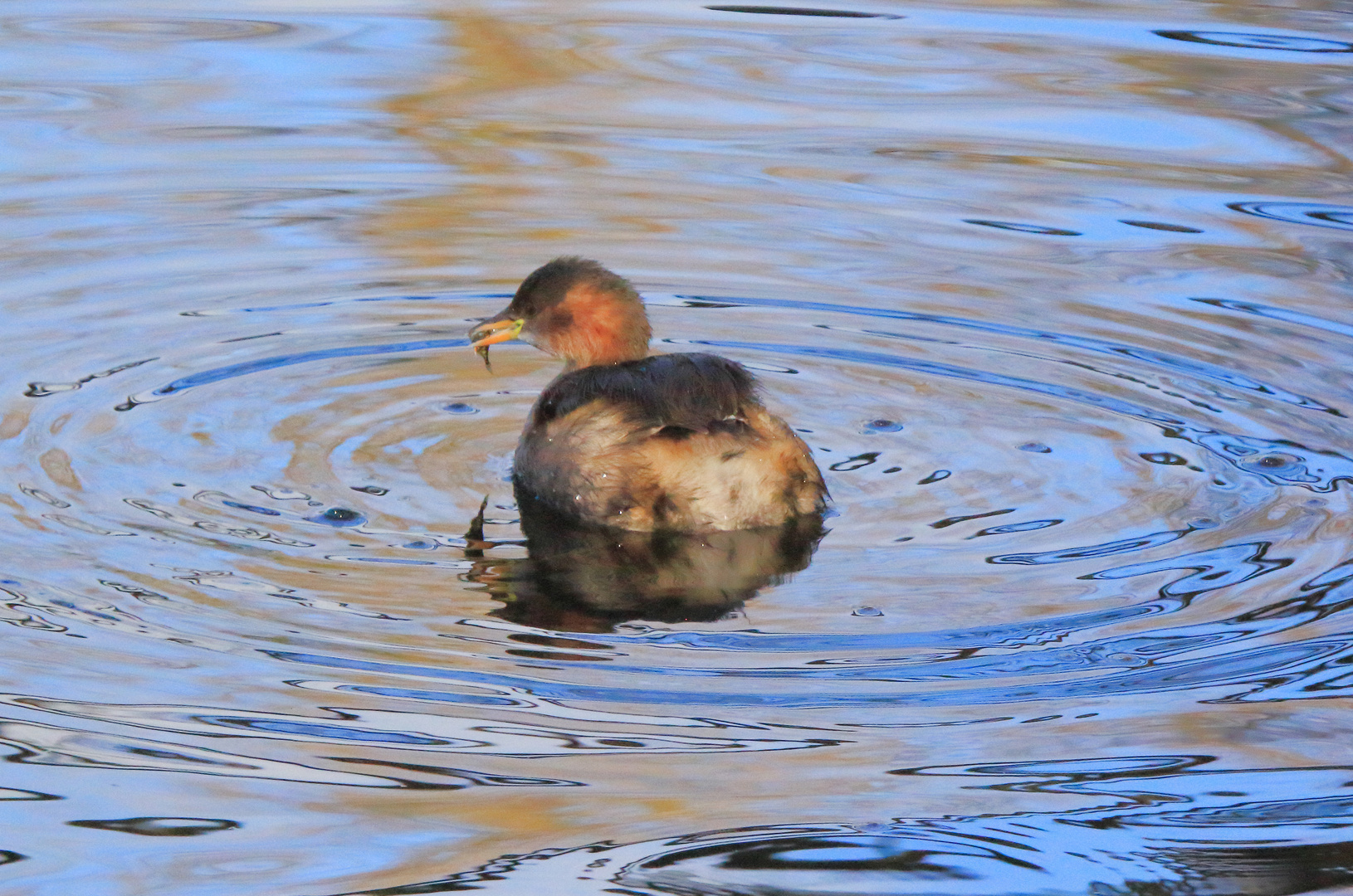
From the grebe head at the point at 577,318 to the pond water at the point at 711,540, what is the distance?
0.35 metres

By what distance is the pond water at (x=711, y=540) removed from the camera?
4.33 meters

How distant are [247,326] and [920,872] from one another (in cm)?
462

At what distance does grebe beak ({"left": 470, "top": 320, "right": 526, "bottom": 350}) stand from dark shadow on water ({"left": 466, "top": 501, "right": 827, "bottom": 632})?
2.79 ft

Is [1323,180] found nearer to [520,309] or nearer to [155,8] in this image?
→ [520,309]

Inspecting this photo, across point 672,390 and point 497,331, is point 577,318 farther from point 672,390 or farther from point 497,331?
point 672,390

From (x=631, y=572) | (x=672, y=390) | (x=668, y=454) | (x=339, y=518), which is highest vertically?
(x=672, y=390)

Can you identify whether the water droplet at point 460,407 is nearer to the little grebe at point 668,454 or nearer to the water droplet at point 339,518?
the little grebe at point 668,454

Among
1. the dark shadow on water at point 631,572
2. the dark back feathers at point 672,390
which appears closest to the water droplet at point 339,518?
the dark shadow on water at point 631,572

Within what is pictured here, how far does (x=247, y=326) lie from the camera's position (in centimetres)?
789

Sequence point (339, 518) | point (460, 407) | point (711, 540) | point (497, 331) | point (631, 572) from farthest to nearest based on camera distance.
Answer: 1. point (460, 407)
2. point (497, 331)
3. point (711, 540)
4. point (339, 518)
5. point (631, 572)

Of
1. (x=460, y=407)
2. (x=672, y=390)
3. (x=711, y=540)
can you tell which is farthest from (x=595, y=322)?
(x=711, y=540)

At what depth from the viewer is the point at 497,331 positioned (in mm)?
7051

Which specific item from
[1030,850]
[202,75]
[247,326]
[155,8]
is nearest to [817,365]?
[247,326]

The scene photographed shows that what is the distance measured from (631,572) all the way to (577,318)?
4.53ft
